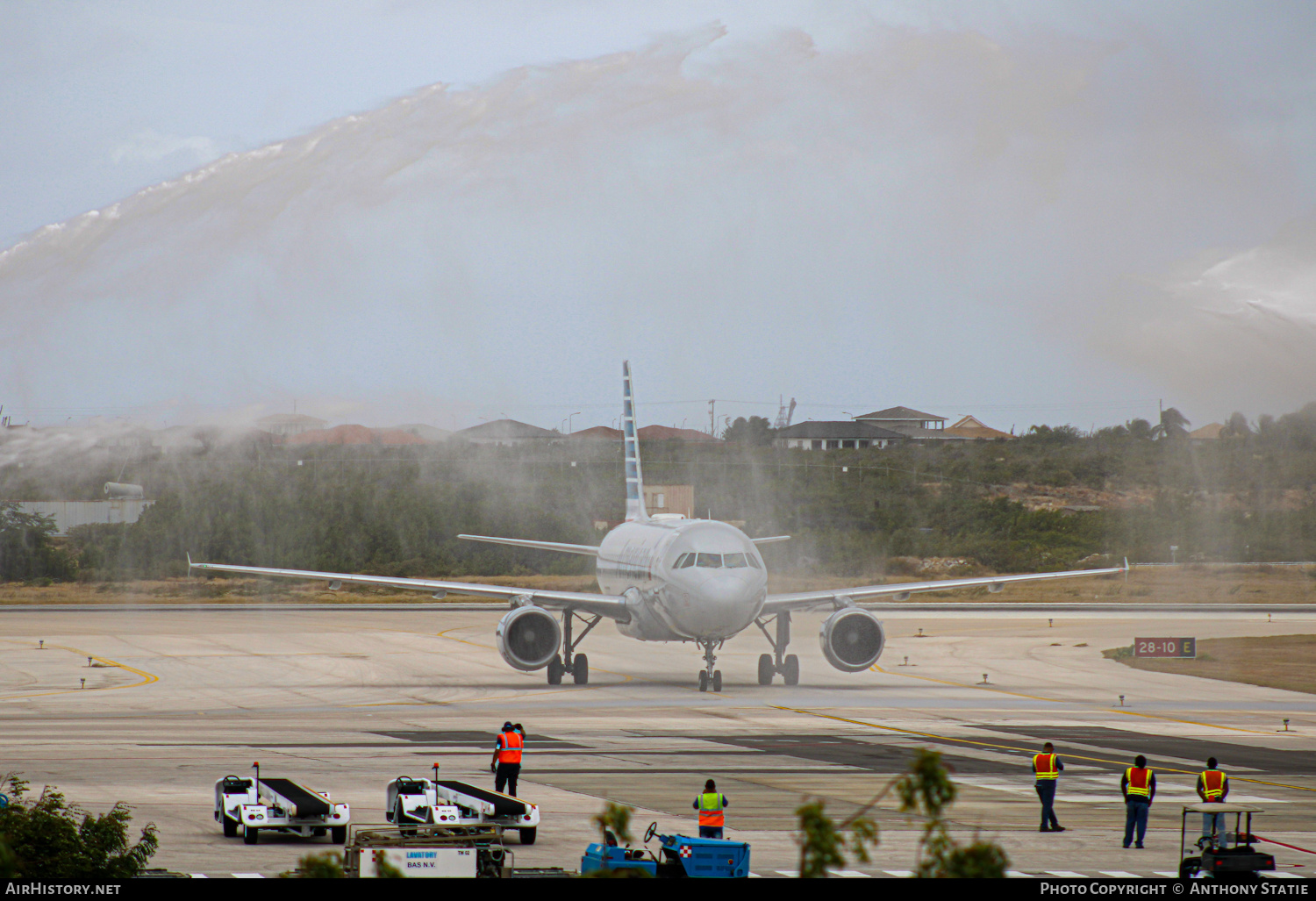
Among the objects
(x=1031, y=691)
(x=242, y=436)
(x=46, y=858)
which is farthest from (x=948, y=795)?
(x=242, y=436)

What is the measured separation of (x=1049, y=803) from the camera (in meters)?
19.2

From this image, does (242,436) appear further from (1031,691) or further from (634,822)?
(634,822)

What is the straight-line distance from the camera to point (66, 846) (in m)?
12.7

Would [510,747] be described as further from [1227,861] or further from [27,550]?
[27,550]

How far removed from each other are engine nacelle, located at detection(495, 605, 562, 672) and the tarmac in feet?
3.70

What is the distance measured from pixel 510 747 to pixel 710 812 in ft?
17.0

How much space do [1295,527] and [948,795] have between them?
98173mm

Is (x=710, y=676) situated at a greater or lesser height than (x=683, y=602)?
lesser

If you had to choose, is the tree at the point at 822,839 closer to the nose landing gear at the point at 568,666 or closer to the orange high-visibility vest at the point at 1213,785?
the orange high-visibility vest at the point at 1213,785

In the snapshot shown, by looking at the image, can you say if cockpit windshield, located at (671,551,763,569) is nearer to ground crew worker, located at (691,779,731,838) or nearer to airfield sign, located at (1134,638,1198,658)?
ground crew worker, located at (691,779,731,838)

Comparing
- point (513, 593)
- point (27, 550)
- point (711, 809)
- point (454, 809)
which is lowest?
point (454, 809)

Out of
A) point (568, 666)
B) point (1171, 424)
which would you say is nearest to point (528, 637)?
point (568, 666)

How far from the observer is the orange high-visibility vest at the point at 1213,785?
18.8 m

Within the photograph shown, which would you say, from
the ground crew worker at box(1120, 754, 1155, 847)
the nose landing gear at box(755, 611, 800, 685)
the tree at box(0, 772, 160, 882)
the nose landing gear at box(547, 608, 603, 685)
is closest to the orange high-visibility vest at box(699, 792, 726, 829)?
the ground crew worker at box(1120, 754, 1155, 847)
